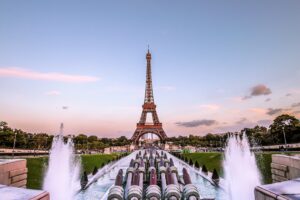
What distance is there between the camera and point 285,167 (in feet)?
34.1

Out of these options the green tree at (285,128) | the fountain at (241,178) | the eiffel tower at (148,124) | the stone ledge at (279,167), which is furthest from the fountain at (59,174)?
the eiffel tower at (148,124)

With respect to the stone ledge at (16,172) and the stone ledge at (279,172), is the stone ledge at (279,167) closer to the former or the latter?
the stone ledge at (279,172)

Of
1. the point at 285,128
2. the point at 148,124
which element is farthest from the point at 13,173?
the point at 148,124

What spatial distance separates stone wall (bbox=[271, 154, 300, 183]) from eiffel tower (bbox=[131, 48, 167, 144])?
7556 centimetres

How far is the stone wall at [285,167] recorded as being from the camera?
30.9 feet

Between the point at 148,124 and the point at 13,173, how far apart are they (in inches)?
3137

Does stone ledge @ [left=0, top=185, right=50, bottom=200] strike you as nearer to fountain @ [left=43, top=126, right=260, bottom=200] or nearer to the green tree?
fountain @ [left=43, top=126, right=260, bottom=200]

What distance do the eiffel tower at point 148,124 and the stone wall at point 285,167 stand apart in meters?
75.6

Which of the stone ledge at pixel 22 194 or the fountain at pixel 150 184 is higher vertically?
the stone ledge at pixel 22 194

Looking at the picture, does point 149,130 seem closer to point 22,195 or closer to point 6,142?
point 6,142

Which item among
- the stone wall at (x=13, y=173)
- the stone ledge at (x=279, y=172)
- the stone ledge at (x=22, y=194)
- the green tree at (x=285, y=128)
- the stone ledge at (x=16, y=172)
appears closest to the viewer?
the stone ledge at (x=22, y=194)

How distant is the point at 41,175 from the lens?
24344 mm

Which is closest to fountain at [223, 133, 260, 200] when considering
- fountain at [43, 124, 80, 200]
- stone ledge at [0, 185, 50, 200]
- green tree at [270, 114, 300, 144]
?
fountain at [43, 124, 80, 200]

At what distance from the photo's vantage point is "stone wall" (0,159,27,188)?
356 inches
